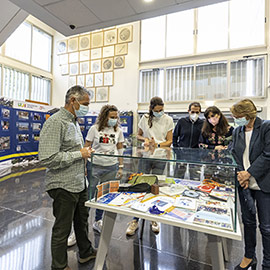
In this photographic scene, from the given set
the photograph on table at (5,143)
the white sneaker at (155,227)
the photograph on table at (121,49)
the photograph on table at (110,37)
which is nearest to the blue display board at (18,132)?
the photograph on table at (5,143)

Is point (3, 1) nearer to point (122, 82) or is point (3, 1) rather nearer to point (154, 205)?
point (154, 205)

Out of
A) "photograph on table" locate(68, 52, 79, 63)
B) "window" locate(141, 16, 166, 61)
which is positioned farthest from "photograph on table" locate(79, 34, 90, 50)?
"window" locate(141, 16, 166, 61)

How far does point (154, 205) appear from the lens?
129 centimetres

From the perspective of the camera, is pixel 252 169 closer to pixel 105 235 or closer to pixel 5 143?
pixel 105 235

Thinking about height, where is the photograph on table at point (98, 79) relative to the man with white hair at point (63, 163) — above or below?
above

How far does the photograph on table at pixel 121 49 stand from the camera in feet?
26.6

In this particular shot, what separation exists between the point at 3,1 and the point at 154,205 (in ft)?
12.4

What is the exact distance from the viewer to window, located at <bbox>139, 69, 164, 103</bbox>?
7633 millimetres

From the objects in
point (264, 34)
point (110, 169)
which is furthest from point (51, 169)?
point (264, 34)

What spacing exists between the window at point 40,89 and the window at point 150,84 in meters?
4.77

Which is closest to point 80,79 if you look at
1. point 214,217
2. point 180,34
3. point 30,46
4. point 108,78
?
point 108,78

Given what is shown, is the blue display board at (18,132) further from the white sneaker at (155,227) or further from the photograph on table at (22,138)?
the white sneaker at (155,227)

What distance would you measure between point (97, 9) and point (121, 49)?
5.71 meters

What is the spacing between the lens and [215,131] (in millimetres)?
2396
